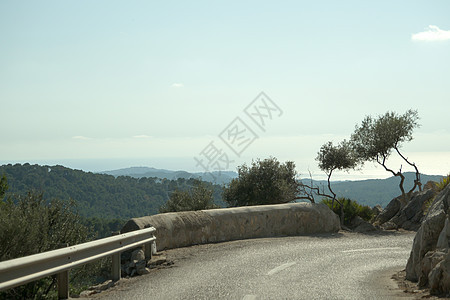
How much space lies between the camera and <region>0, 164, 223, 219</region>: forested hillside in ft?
363

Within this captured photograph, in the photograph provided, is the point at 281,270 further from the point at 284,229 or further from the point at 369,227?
the point at 369,227

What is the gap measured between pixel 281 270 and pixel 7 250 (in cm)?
619

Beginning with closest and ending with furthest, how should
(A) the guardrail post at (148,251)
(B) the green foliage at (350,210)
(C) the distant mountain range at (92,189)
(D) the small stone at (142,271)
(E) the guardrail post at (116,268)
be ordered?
1. (E) the guardrail post at (116,268)
2. (D) the small stone at (142,271)
3. (A) the guardrail post at (148,251)
4. (B) the green foliage at (350,210)
5. (C) the distant mountain range at (92,189)

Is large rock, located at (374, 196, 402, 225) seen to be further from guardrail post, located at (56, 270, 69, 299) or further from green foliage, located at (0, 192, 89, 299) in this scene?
guardrail post, located at (56, 270, 69, 299)

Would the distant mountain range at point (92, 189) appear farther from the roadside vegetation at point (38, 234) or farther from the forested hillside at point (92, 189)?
the roadside vegetation at point (38, 234)

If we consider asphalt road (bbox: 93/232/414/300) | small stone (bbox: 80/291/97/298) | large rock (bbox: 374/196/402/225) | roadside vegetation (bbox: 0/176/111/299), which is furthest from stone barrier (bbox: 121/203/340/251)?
large rock (bbox: 374/196/402/225)

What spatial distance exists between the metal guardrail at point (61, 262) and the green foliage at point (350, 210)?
1438 cm

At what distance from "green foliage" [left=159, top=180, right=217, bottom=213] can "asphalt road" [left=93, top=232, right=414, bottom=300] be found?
11406mm

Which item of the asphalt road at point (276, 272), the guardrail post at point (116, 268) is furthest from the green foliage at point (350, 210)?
the guardrail post at point (116, 268)

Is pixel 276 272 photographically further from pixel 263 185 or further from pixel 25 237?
pixel 263 185

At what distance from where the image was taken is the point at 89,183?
4884 inches

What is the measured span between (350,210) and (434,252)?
573 inches

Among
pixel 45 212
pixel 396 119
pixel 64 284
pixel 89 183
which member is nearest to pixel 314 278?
pixel 64 284

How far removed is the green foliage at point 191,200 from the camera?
83.7 ft
